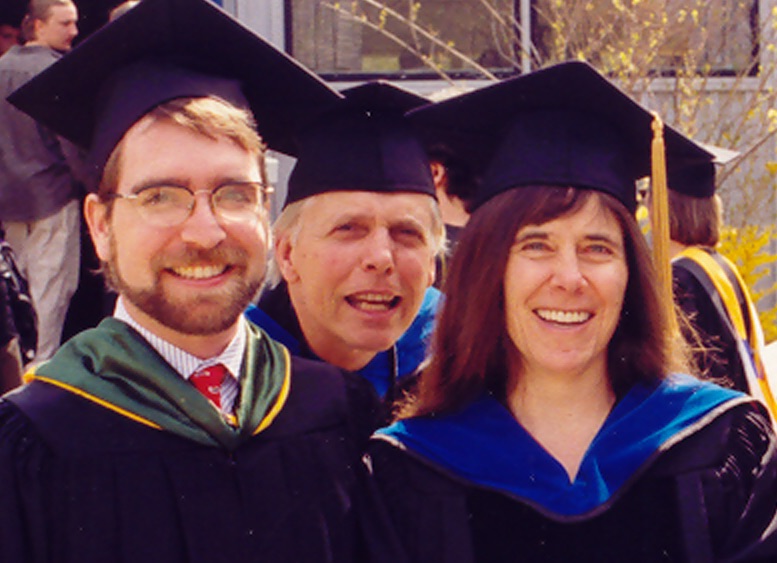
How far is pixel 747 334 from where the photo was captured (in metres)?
5.04

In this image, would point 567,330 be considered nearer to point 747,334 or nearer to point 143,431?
point 143,431

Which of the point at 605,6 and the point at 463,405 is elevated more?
the point at 605,6

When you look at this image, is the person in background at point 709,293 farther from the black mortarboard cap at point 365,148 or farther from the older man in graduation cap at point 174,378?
the older man in graduation cap at point 174,378

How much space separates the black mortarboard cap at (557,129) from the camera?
107 inches

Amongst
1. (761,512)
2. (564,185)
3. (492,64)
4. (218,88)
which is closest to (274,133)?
(218,88)

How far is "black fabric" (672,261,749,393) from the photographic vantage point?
4816 millimetres

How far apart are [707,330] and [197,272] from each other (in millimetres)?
3001

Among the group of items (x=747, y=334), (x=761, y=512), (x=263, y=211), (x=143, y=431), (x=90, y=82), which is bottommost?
(x=747, y=334)

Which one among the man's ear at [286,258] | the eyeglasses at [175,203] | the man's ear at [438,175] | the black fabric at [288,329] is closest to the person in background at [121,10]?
the eyeglasses at [175,203]

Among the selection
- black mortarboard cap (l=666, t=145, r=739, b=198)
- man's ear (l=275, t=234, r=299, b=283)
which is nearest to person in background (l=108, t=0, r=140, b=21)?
man's ear (l=275, t=234, r=299, b=283)

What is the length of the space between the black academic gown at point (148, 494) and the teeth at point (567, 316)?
58 centimetres

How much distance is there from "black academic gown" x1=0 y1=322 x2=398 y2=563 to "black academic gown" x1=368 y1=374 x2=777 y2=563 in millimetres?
142

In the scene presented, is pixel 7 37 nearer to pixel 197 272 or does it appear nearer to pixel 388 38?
pixel 388 38

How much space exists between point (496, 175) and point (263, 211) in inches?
21.9
